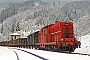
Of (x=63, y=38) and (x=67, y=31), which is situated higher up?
(x=67, y=31)

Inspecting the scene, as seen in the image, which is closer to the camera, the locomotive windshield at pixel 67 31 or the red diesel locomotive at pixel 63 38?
the red diesel locomotive at pixel 63 38

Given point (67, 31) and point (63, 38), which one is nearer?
point (63, 38)

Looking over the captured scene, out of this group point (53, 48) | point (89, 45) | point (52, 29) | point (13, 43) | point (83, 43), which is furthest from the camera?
point (13, 43)

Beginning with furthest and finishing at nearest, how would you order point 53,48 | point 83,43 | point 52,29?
point 52,29 < point 53,48 < point 83,43

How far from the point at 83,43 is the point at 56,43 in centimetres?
448

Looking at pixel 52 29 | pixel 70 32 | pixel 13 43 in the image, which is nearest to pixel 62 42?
pixel 70 32

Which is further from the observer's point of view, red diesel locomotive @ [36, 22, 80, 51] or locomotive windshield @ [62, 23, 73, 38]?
locomotive windshield @ [62, 23, 73, 38]

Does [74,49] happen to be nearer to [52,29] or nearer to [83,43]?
[83,43]

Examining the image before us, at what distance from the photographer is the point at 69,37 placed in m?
32.8

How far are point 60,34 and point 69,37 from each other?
5.11 feet

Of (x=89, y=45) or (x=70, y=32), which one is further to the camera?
(x=70, y=32)

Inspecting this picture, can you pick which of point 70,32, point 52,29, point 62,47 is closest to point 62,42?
point 62,47

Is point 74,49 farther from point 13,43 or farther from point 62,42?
point 13,43

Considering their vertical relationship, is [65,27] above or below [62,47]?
above
